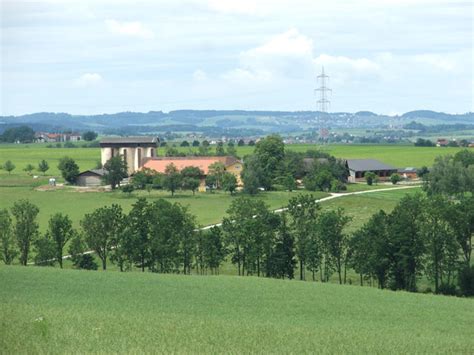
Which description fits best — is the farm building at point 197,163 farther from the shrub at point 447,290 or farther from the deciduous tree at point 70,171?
the shrub at point 447,290

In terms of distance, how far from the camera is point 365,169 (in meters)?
116

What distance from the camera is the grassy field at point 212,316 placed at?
26141 millimetres

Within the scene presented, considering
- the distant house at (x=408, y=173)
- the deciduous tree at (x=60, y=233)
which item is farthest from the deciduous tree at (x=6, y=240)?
the distant house at (x=408, y=173)

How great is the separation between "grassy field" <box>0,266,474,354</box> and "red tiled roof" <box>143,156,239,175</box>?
65.8 meters

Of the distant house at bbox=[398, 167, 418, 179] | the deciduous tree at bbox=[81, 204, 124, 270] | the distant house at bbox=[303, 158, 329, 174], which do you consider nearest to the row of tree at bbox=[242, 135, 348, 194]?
the distant house at bbox=[303, 158, 329, 174]

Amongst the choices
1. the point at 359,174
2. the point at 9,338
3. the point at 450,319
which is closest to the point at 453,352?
the point at 450,319

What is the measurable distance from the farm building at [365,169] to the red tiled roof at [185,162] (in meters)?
15.8

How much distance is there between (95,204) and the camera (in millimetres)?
84875

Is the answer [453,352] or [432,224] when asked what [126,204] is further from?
[453,352]

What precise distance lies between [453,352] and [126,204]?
61008 millimetres

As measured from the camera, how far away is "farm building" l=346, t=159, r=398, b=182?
115 m

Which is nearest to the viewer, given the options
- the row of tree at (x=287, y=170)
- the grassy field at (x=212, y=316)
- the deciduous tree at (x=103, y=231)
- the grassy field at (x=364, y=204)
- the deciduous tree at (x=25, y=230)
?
the grassy field at (x=212, y=316)

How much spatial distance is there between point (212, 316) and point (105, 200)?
2310 inches

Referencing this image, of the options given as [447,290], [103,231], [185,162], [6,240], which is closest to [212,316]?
[447,290]
